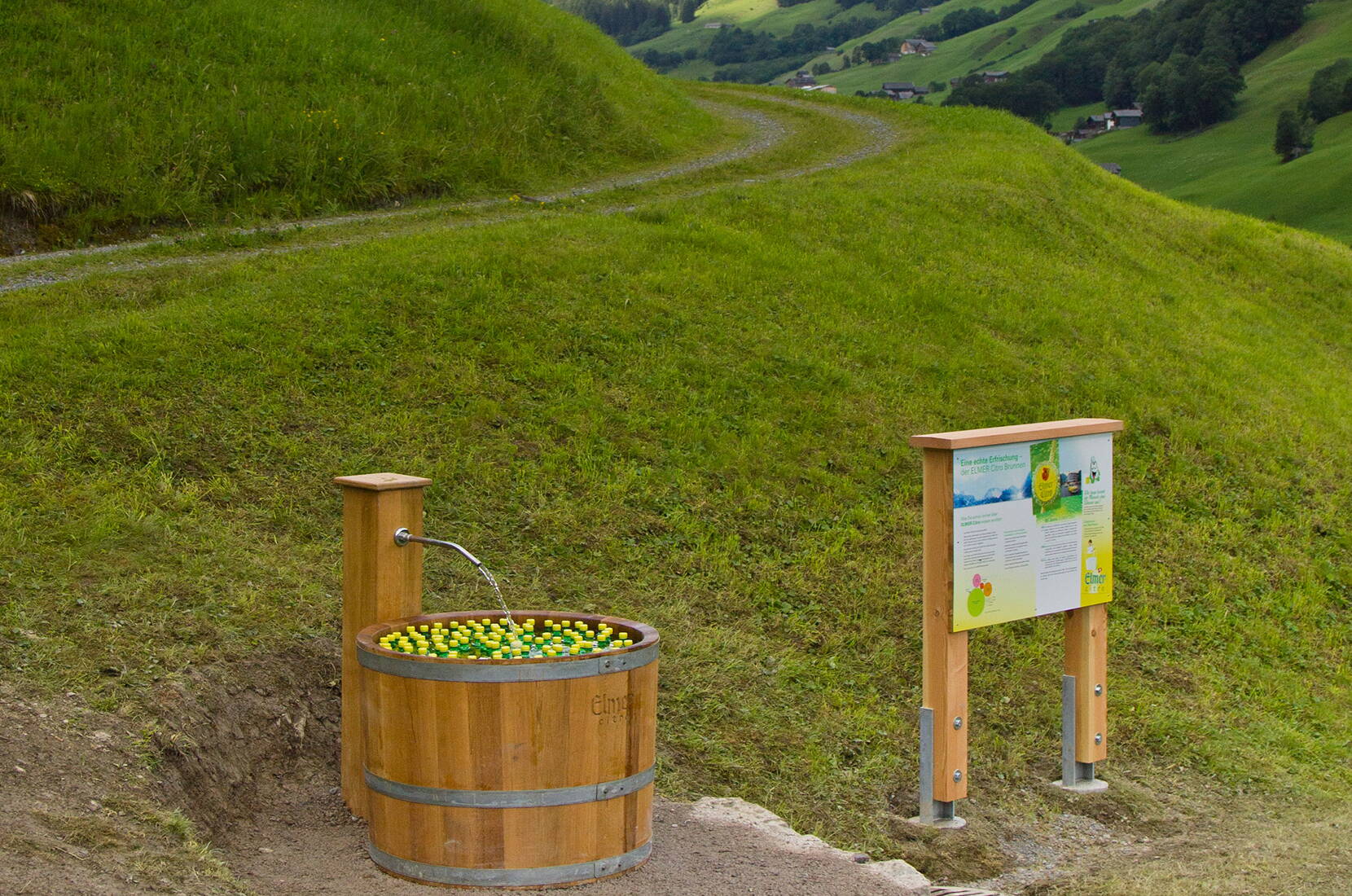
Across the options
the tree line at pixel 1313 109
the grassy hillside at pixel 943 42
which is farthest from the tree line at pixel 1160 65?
the grassy hillside at pixel 943 42

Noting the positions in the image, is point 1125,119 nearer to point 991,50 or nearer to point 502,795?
point 991,50

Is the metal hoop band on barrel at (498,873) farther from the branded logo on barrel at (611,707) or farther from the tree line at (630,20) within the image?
the tree line at (630,20)

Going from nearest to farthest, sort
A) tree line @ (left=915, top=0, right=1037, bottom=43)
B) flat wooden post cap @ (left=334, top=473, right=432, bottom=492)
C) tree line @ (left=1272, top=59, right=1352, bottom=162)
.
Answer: flat wooden post cap @ (left=334, top=473, right=432, bottom=492) → tree line @ (left=1272, top=59, right=1352, bottom=162) → tree line @ (left=915, top=0, right=1037, bottom=43)

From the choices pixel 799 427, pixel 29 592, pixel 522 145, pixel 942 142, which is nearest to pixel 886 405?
pixel 799 427

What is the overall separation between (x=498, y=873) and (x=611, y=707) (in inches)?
27.6

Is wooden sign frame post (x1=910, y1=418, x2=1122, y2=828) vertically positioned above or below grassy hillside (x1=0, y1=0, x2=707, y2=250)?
below

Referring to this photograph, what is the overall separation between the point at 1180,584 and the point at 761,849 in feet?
18.6

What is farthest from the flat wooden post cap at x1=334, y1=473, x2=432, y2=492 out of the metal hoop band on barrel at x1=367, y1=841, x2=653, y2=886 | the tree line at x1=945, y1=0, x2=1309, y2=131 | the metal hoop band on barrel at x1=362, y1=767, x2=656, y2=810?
the tree line at x1=945, y1=0, x2=1309, y2=131

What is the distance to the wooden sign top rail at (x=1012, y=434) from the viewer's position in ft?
18.4

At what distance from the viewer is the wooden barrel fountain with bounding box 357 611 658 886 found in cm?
422

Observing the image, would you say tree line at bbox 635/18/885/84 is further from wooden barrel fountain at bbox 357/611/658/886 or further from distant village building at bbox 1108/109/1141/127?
wooden barrel fountain at bbox 357/611/658/886

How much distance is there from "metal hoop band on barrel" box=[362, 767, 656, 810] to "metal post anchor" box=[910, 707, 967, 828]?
195cm

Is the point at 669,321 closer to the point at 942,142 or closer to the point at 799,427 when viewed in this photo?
the point at 799,427

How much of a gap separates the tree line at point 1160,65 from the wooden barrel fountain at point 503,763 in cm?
9192
